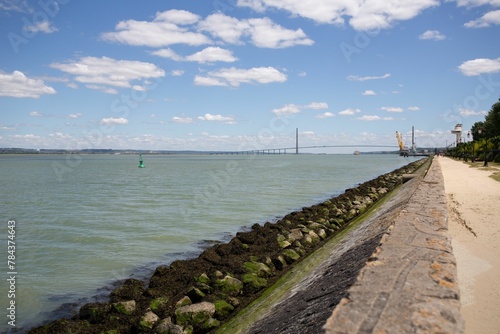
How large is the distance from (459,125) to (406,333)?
345 ft

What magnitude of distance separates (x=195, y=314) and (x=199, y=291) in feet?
2.03

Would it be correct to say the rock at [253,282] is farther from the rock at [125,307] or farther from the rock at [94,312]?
the rock at [94,312]

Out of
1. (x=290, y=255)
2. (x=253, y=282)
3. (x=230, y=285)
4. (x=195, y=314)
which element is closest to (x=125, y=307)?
(x=195, y=314)

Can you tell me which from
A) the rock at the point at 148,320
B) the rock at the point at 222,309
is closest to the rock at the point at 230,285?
the rock at the point at 222,309

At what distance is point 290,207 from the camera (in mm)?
19781

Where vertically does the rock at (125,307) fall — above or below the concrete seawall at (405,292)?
below

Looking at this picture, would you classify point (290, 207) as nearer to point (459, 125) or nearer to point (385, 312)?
point (385, 312)

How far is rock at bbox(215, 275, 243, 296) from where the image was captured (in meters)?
6.54

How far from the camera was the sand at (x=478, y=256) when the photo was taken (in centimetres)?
427

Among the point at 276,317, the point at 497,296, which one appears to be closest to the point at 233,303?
the point at 276,317

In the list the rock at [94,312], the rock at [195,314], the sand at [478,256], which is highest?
the sand at [478,256]

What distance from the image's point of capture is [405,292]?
2650 millimetres

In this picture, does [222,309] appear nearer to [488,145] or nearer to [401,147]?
[488,145]

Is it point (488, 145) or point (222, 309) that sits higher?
point (488, 145)
